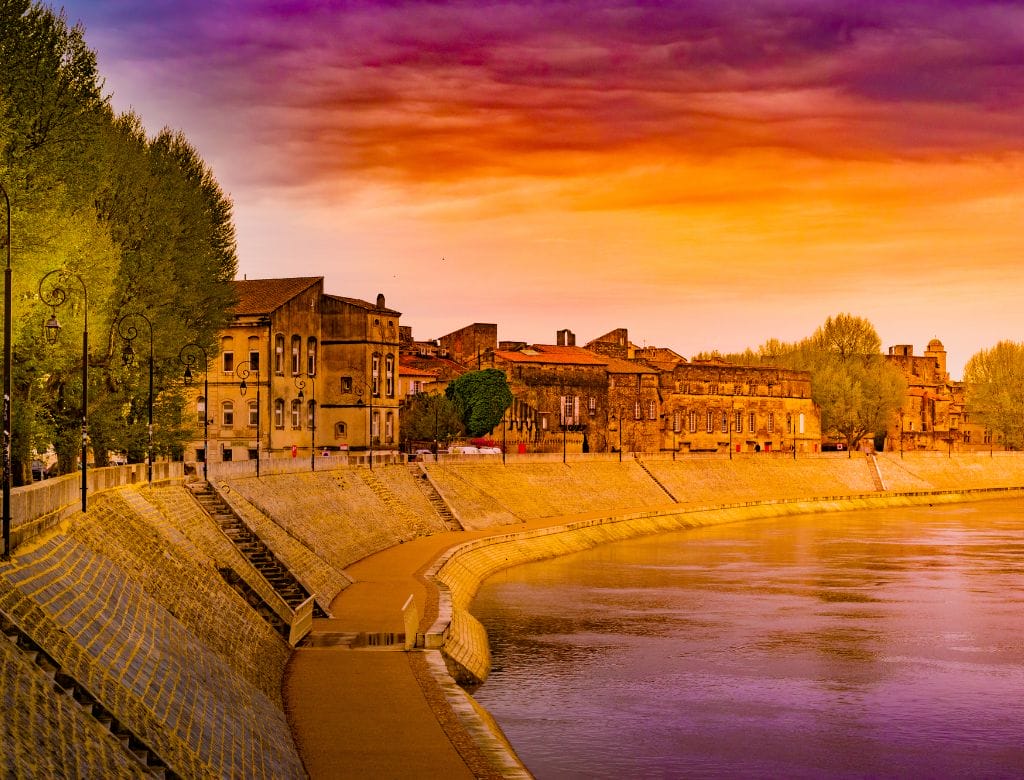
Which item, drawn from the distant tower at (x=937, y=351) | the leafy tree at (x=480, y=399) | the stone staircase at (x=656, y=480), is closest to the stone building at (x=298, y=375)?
the leafy tree at (x=480, y=399)

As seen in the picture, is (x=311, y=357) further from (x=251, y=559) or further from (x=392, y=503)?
(x=251, y=559)

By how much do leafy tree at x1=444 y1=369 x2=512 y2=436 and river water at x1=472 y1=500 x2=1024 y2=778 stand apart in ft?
127

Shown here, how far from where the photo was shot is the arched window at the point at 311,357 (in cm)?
8875

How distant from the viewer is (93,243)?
1833 inches

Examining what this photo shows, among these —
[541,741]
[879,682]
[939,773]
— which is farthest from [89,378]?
[939,773]

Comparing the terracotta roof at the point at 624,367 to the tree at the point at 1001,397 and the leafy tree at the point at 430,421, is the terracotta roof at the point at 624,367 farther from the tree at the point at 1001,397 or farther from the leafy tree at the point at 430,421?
the tree at the point at 1001,397

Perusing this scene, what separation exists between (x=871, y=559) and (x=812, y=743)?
42.6m

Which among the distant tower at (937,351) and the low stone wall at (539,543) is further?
the distant tower at (937,351)

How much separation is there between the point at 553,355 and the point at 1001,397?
201ft

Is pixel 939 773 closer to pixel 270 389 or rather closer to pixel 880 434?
pixel 270 389

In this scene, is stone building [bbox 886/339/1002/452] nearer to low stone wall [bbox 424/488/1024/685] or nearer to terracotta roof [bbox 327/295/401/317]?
low stone wall [bbox 424/488/1024/685]

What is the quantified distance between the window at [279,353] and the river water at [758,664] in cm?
2363

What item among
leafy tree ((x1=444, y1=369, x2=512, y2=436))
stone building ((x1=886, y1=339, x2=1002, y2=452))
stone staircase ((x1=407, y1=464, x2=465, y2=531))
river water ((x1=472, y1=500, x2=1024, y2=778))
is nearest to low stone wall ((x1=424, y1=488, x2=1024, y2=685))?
river water ((x1=472, y1=500, x2=1024, y2=778))

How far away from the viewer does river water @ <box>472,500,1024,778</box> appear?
31.6 metres
